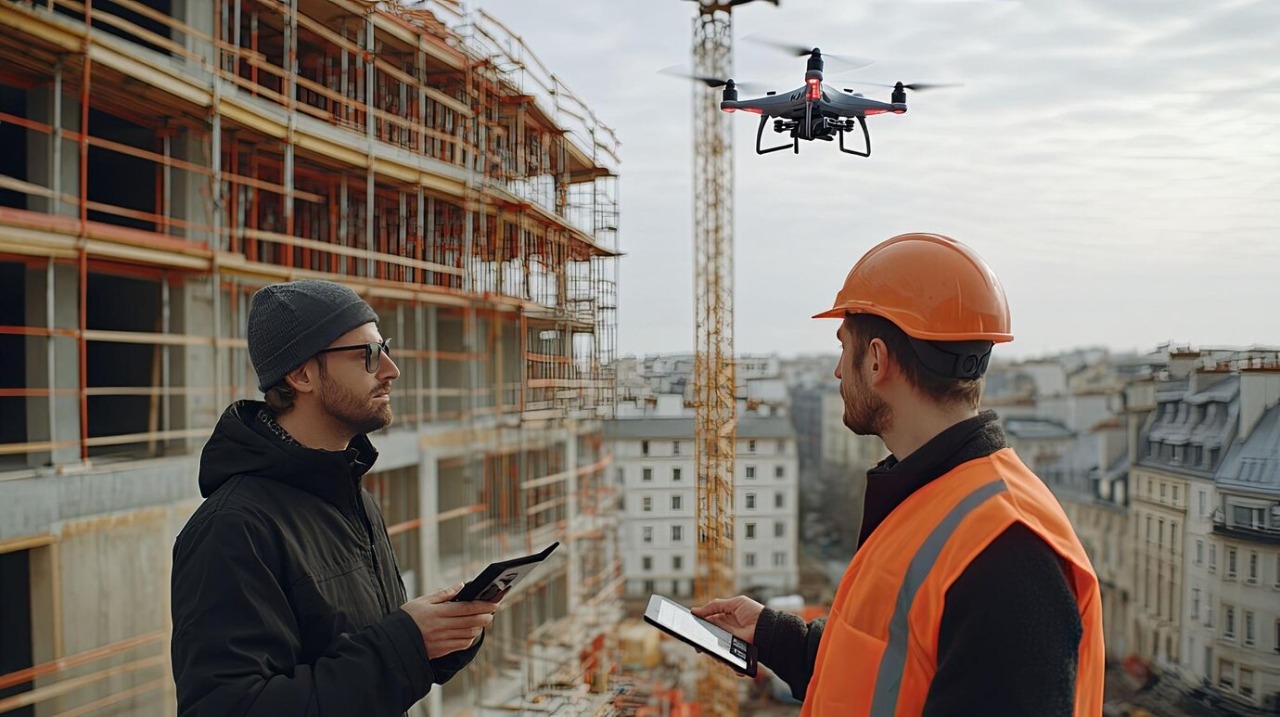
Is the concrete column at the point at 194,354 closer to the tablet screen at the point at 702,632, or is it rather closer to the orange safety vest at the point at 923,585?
the tablet screen at the point at 702,632

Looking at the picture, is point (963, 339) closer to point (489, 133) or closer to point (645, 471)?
point (645, 471)

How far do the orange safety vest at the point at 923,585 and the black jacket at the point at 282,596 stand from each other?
641mm

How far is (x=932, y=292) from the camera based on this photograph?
1184 mm

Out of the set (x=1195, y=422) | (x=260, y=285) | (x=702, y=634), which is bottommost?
(x=702, y=634)


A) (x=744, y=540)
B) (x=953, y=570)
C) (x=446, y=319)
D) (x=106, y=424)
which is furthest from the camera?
(x=446, y=319)

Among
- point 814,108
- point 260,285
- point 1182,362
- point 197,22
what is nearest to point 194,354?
point 260,285

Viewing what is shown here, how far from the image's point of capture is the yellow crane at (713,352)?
4.27 m

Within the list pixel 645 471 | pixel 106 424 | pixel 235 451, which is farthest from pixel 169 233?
pixel 235 451

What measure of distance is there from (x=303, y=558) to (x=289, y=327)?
390mm

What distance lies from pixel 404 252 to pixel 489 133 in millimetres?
1070

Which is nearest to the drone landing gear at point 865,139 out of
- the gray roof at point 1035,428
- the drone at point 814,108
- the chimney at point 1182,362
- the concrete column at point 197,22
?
the drone at point 814,108

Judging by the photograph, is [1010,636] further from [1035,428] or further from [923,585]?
[1035,428]

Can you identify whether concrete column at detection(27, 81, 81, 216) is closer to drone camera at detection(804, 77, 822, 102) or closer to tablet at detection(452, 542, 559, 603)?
drone camera at detection(804, 77, 822, 102)

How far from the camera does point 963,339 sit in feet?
3.81
